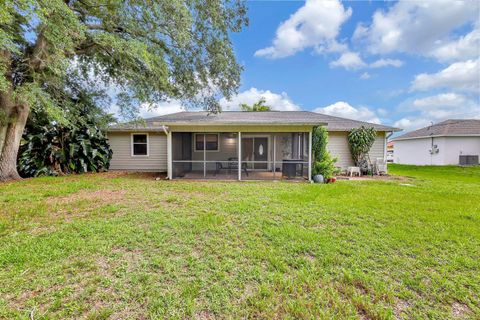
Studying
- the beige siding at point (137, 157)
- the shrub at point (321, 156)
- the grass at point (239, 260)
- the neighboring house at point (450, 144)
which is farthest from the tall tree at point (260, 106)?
the grass at point (239, 260)

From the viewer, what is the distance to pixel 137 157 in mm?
12164

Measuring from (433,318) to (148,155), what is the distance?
12404mm

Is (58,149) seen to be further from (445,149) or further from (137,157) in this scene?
(445,149)

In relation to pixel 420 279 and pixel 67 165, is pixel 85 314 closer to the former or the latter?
pixel 420 279

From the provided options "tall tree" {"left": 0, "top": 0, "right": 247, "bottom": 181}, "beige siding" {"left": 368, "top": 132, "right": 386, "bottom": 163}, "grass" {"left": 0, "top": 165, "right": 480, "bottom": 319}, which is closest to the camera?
"grass" {"left": 0, "top": 165, "right": 480, "bottom": 319}

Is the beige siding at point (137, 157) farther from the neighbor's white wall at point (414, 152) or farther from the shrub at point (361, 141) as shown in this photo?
the neighbor's white wall at point (414, 152)

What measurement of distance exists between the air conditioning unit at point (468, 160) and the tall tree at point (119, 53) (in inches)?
740

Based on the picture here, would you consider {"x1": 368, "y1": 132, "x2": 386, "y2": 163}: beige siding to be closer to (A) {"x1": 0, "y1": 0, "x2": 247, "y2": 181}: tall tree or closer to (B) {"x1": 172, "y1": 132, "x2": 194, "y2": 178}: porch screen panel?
(A) {"x1": 0, "y1": 0, "x2": 247, "y2": 181}: tall tree

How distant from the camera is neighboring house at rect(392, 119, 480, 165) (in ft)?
55.0

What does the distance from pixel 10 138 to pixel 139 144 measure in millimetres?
4984

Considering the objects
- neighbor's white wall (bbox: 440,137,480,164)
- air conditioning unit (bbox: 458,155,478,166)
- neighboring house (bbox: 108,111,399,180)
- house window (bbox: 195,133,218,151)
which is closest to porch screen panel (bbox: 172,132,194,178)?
neighboring house (bbox: 108,111,399,180)

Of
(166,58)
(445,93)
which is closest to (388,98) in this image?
(445,93)

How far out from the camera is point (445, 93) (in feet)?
60.6

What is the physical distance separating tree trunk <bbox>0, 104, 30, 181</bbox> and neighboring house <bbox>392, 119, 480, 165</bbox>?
2573cm
